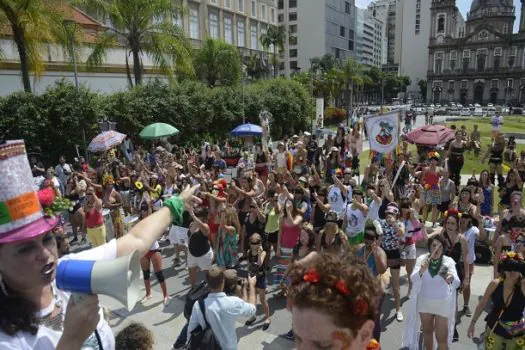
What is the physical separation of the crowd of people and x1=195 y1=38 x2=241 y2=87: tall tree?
24.8 metres

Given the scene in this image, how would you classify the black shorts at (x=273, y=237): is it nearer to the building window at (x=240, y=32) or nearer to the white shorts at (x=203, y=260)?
the white shorts at (x=203, y=260)

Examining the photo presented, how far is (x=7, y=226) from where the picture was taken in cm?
169

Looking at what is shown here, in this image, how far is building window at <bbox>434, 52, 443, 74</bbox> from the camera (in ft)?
340

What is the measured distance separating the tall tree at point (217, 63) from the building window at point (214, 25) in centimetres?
1593

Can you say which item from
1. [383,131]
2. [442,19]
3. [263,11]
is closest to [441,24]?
[442,19]

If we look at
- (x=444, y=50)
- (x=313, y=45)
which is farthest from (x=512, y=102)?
(x=313, y=45)

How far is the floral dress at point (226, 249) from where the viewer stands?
6.85m

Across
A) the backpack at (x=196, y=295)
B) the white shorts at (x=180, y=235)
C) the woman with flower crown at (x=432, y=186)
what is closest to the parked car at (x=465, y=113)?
the woman with flower crown at (x=432, y=186)

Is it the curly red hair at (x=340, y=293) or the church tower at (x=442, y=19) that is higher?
the church tower at (x=442, y=19)

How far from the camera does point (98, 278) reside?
4.78ft

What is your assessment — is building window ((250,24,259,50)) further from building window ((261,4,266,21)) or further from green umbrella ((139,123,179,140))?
green umbrella ((139,123,179,140))

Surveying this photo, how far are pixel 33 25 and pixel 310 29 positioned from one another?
8429cm

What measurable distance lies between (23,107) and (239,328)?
1391 centimetres

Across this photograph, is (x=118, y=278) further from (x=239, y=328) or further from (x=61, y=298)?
(x=239, y=328)
